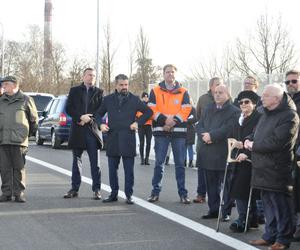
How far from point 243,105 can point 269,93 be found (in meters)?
0.92

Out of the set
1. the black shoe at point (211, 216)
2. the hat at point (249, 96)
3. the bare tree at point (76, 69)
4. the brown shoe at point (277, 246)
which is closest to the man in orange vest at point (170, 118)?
the black shoe at point (211, 216)

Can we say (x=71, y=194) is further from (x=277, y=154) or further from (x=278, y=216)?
(x=277, y=154)

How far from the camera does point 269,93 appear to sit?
723cm

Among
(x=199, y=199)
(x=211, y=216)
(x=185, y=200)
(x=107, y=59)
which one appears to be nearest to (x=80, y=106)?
(x=185, y=200)

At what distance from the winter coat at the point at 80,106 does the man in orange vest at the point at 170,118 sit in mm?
956

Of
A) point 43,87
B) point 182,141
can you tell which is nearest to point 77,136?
point 182,141

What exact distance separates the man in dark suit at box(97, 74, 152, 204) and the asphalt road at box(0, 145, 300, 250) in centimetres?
47

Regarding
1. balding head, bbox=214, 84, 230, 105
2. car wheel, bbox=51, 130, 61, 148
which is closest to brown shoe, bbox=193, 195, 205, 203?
balding head, bbox=214, 84, 230, 105

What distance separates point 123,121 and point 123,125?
61 mm

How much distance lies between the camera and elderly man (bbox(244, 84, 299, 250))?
714 centimetres

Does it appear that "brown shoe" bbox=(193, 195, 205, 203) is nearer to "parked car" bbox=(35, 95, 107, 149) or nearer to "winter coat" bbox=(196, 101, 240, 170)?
"winter coat" bbox=(196, 101, 240, 170)

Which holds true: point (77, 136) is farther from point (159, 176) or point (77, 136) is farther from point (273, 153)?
point (273, 153)

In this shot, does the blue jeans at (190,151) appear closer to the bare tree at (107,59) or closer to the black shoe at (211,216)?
the black shoe at (211,216)

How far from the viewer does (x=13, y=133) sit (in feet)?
33.4
